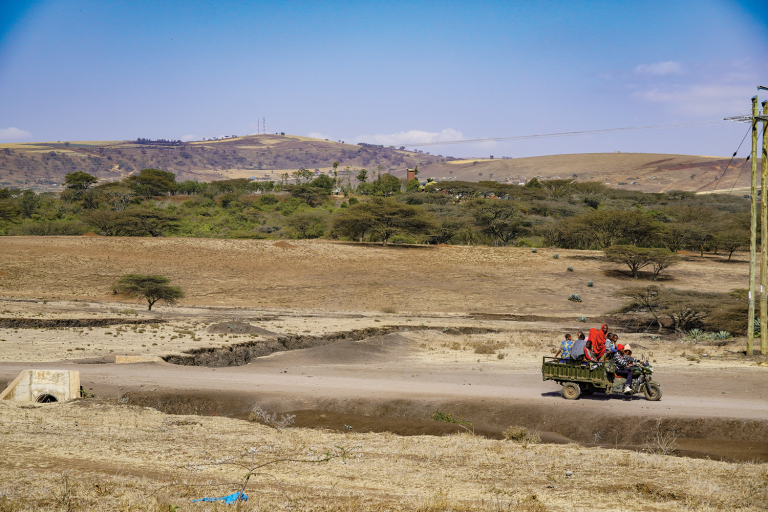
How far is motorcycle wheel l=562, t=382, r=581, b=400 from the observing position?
13.7 m

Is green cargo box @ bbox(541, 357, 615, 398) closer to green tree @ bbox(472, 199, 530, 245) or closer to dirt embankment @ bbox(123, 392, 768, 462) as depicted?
dirt embankment @ bbox(123, 392, 768, 462)

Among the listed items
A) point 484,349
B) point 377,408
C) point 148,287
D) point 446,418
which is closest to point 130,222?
point 148,287

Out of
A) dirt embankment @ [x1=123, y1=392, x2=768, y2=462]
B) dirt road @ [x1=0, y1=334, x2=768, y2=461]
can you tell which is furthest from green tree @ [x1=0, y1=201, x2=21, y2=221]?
dirt embankment @ [x1=123, y1=392, x2=768, y2=462]

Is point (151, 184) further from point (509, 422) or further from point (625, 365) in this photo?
point (625, 365)

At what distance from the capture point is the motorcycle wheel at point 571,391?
13727mm

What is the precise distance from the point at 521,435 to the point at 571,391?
3222mm

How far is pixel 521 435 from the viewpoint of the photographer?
1110 cm

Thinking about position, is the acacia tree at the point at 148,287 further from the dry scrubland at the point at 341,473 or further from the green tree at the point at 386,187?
the green tree at the point at 386,187

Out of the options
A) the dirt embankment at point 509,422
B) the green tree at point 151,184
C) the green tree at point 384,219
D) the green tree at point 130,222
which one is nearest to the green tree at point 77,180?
the green tree at point 151,184

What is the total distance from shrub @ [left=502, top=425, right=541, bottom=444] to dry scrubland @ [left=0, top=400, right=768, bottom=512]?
1.20 feet

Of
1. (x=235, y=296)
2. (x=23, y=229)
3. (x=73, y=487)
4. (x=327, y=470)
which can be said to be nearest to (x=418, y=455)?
(x=327, y=470)

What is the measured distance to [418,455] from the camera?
31.8 feet

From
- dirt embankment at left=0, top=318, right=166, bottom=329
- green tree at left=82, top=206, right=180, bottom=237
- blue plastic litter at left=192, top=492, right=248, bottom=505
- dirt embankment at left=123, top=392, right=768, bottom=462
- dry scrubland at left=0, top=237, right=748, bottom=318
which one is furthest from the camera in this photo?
green tree at left=82, top=206, right=180, bottom=237

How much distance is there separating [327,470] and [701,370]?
1288cm
